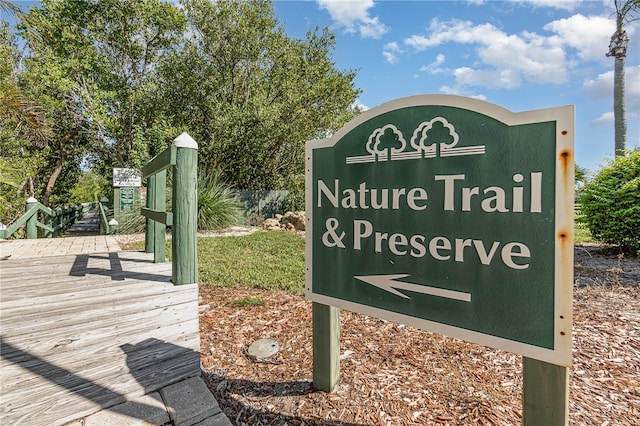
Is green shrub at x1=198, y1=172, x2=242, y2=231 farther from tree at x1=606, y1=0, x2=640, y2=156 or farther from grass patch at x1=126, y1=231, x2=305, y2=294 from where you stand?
tree at x1=606, y1=0, x2=640, y2=156

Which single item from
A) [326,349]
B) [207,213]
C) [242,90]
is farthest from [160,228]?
[242,90]

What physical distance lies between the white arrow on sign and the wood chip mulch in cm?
68

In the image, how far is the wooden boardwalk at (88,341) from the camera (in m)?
1.51

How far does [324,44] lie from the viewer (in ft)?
48.8

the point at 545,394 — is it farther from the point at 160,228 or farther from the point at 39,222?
the point at 39,222

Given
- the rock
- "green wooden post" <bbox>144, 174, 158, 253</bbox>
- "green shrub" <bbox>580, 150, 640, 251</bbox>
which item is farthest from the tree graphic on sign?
the rock

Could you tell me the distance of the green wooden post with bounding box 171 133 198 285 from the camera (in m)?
2.59

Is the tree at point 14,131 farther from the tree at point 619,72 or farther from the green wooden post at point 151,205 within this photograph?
the tree at point 619,72

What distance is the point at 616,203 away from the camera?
611cm

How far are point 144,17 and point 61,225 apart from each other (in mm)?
8836

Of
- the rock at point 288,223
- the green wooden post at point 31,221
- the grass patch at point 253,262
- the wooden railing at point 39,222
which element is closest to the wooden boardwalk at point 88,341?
the grass patch at point 253,262

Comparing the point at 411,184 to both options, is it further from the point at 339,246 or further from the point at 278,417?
the point at 278,417

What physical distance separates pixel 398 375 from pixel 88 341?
1888 mm

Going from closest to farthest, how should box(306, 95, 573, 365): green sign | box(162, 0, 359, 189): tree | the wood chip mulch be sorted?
box(306, 95, 573, 365): green sign
the wood chip mulch
box(162, 0, 359, 189): tree
